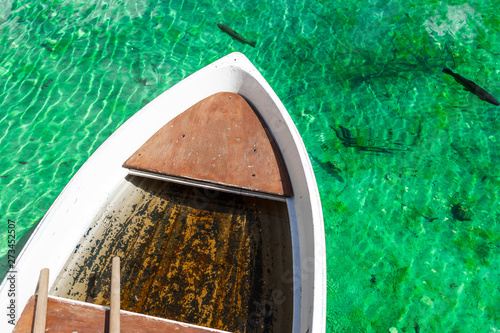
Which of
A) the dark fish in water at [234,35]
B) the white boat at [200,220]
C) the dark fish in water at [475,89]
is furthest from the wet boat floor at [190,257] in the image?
the dark fish in water at [475,89]

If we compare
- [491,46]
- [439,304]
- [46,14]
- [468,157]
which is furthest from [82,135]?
[491,46]

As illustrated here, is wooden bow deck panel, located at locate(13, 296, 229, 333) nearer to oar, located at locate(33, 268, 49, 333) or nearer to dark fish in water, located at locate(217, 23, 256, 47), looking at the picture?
oar, located at locate(33, 268, 49, 333)

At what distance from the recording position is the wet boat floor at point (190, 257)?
261cm

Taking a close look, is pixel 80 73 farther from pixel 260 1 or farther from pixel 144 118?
pixel 260 1

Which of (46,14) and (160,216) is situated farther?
(46,14)

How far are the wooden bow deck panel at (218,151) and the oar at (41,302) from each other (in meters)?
1.18

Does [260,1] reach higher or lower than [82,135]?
higher

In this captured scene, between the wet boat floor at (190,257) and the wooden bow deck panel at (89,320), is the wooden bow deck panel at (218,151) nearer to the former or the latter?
the wet boat floor at (190,257)

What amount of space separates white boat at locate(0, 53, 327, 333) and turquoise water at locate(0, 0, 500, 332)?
1150 mm

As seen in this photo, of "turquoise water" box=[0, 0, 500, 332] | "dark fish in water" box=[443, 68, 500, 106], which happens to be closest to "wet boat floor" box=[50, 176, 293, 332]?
"turquoise water" box=[0, 0, 500, 332]

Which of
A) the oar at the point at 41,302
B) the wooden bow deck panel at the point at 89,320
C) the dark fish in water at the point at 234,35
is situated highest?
the dark fish in water at the point at 234,35

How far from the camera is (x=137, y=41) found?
19.4 ft

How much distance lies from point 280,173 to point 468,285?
2.48 metres

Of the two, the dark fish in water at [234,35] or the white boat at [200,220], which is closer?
the white boat at [200,220]
